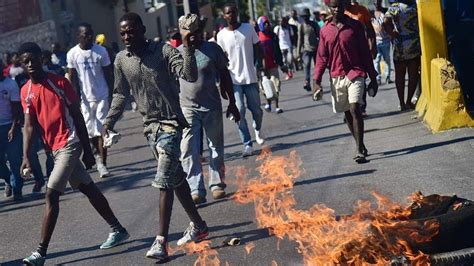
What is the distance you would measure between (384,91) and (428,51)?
5.70m

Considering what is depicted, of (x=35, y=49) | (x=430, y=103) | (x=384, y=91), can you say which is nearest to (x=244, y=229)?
(x=35, y=49)

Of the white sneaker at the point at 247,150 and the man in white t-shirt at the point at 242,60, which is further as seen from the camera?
the white sneaker at the point at 247,150

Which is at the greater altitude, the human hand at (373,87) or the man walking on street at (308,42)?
the human hand at (373,87)

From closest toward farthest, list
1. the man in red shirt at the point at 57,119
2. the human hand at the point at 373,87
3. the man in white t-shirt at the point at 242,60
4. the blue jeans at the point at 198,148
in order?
the man in red shirt at the point at 57,119
the blue jeans at the point at 198,148
the human hand at the point at 373,87
the man in white t-shirt at the point at 242,60

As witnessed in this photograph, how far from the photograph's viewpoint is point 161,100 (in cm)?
757

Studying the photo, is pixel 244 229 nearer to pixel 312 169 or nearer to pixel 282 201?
pixel 282 201

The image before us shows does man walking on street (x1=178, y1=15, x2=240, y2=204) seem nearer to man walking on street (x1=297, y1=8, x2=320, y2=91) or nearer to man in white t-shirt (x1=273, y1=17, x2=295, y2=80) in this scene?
man walking on street (x1=297, y1=8, x2=320, y2=91)

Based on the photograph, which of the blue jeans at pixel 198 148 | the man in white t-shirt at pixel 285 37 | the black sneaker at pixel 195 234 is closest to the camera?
the black sneaker at pixel 195 234

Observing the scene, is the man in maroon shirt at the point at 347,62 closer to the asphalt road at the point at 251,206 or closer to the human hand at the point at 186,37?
the asphalt road at the point at 251,206

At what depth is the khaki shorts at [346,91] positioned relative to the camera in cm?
1027

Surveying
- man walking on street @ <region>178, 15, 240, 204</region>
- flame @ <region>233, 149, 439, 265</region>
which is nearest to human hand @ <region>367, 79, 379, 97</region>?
flame @ <region>233, 149, 439, 265</region>

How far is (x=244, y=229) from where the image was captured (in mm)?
8055

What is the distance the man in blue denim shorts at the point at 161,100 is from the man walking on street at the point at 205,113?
1.53 m

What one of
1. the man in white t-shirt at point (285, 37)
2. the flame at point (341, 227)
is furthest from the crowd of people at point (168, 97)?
the man in white t-shirt at point (285, 37)
